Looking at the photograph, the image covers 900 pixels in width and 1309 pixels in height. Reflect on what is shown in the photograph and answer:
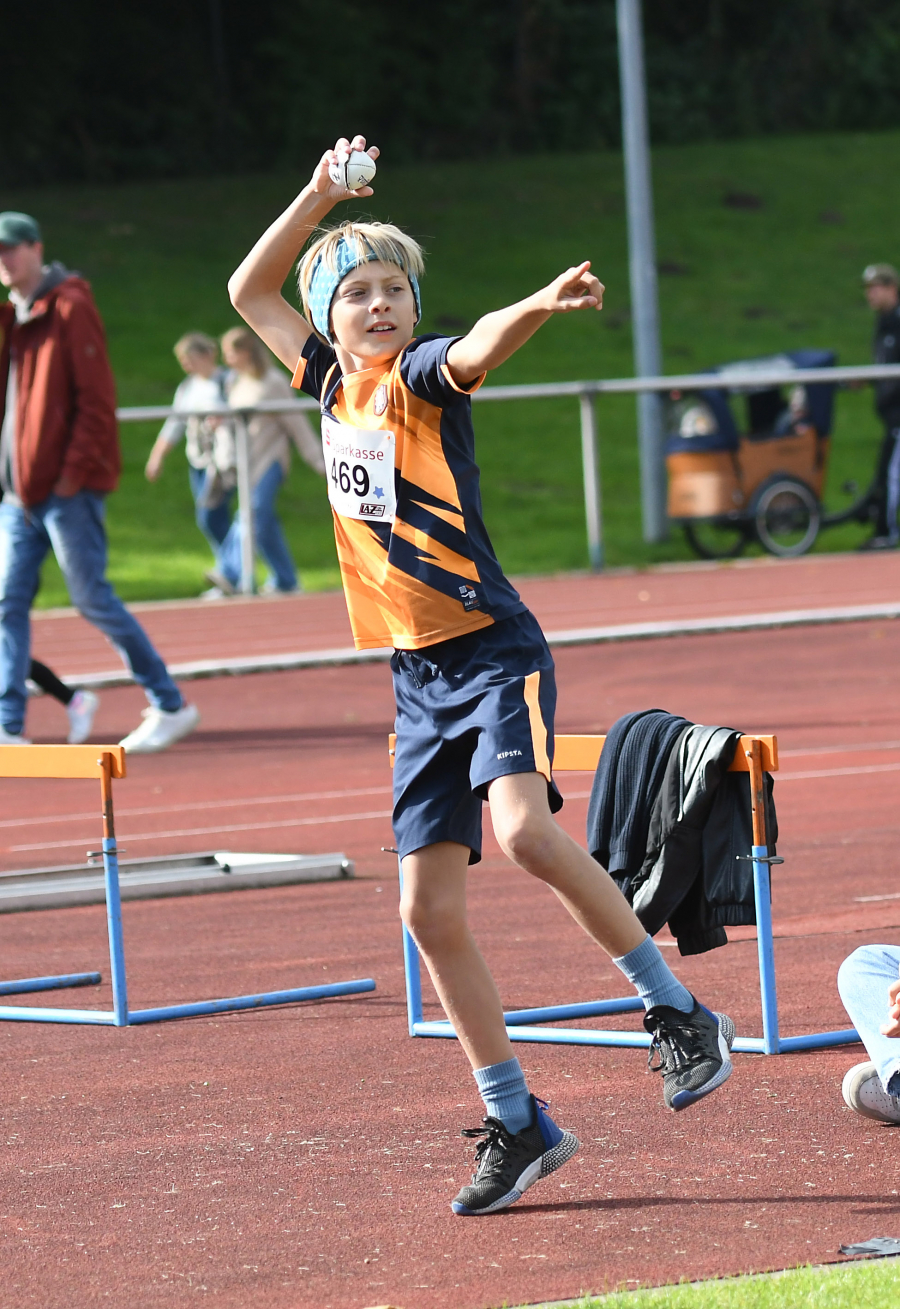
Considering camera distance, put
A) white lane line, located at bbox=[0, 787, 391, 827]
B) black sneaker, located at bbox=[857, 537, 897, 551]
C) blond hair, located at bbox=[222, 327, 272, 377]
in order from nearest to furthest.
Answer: white lane line, located at bbox=[0, 787, 391, 827], blond hair, located at bbox=[222, 327, 272, 377], black sneaker, located at bbox=[857, 537, 897, 551]

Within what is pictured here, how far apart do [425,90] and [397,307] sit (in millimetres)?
42020

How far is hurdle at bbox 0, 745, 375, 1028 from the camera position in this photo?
5.64 m

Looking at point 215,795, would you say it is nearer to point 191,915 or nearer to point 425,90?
point 191,915

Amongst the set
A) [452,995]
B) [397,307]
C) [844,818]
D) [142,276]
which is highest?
[142,276]

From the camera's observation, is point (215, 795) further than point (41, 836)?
Yes

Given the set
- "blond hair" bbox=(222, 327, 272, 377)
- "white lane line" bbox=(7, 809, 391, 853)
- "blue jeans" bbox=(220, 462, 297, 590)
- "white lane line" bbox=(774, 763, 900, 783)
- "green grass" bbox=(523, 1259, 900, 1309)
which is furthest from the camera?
"blue jeans" bbox=(220, 462, 297, 590)

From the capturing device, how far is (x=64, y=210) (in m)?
39.3

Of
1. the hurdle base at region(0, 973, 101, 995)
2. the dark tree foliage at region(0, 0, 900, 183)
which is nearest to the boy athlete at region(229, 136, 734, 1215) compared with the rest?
the hurdle base at region(0, 973, 101, 995)

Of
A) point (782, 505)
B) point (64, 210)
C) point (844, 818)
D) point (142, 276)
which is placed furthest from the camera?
point (64, 210)

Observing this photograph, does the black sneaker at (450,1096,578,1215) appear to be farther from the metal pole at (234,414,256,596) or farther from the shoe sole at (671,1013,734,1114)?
the metal pole at (234,414,256,596)

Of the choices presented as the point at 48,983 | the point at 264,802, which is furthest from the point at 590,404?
the point at 48,983

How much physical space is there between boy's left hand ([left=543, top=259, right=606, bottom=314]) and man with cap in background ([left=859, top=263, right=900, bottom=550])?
1526 cm

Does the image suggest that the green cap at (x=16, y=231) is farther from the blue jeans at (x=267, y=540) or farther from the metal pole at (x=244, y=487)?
the metal pole at (x=244, y=487)

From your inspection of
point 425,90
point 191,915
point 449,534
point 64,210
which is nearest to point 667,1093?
point 449,534
